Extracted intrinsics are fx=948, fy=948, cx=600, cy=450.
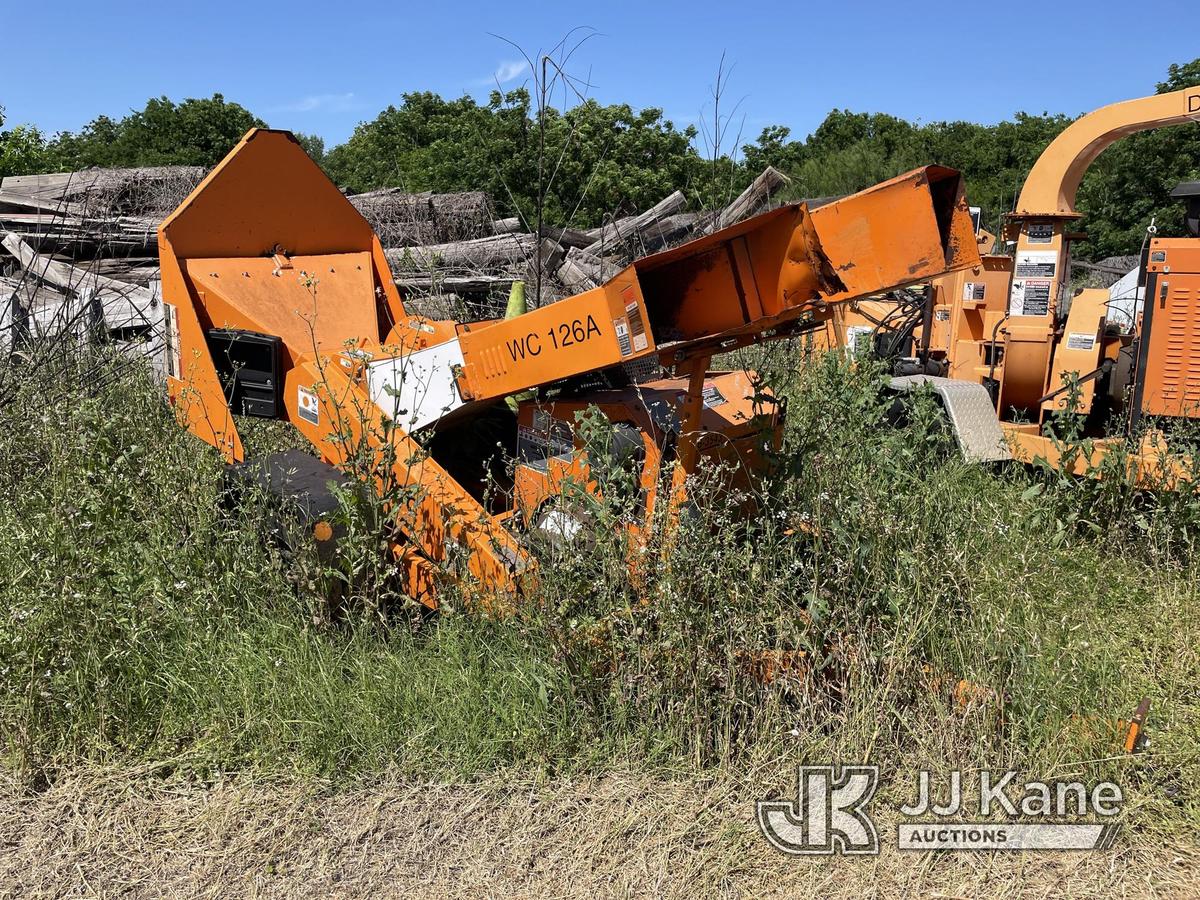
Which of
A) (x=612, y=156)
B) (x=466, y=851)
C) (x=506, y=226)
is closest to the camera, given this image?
(x=466, y=851)

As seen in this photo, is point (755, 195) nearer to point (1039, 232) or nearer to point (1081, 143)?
point (1039, 232)

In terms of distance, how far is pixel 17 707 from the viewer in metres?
3.45

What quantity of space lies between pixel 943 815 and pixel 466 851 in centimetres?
156

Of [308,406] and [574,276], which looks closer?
[308,406]

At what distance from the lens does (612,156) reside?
16719mm

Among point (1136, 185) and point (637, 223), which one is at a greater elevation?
point (1136, 185)

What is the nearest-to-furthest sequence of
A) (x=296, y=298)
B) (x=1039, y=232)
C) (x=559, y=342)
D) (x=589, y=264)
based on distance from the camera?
(x=559, y=342) → (x=296, y=298) → (x=1039, y=232) → (x=589, y=264)

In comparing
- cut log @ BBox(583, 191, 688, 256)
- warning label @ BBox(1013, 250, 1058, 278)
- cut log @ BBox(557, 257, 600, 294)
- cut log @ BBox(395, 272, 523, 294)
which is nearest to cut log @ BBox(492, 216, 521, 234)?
cut log @ BBox(583, 191, 688, 256)

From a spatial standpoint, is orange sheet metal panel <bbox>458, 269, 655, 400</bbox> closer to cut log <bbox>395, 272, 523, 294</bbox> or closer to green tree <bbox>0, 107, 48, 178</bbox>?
cut log <bbox>395, 272, 523, 294</bbox>

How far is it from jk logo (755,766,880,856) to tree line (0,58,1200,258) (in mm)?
3759

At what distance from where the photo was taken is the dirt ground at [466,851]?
2891 mm

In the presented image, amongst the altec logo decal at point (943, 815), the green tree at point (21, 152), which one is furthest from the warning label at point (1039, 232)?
the green tree at point (21, 152)

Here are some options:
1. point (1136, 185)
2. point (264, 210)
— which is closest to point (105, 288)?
point (264, 210)

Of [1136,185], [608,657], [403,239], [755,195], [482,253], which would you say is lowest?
[608,657]
